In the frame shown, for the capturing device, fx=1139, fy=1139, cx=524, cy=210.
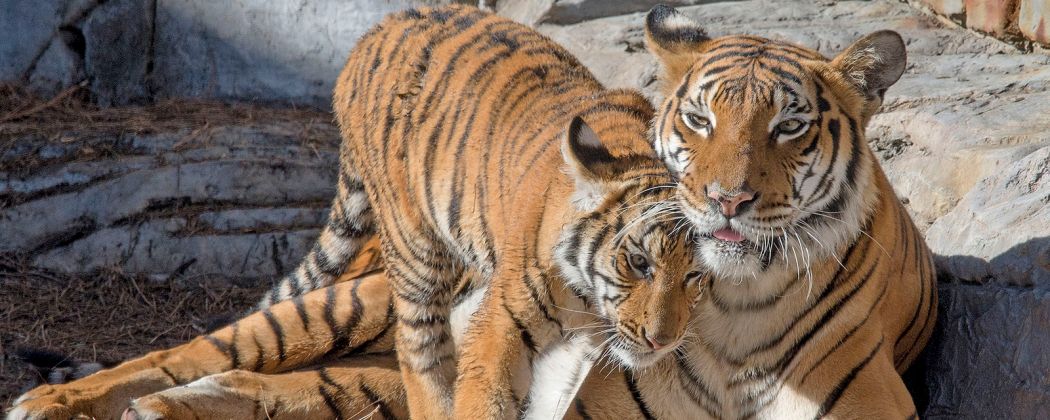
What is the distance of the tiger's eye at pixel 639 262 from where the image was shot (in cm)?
245

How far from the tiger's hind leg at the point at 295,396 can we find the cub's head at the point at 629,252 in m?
1.01

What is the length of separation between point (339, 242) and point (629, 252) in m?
1.54

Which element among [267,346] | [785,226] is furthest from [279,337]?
[785,226]

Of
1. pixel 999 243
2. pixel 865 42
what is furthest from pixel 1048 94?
pixel 865 42

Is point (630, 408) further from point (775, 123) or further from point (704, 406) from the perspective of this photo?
point (775, 123)

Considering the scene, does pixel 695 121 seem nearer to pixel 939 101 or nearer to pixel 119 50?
pixel 939 101

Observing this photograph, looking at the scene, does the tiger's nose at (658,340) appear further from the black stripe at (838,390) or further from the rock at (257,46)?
the rock at (257,46)

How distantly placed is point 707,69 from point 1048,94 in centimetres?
150

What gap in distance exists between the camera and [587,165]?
98.9 inches

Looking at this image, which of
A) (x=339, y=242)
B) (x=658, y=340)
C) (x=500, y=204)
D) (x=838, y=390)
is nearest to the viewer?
(x=658, y=340)

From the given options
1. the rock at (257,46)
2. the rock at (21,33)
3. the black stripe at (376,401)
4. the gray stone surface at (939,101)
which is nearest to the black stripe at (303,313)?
the black stripe at (376,401)

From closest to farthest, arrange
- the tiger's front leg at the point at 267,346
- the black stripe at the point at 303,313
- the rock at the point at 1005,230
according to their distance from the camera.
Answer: the rock at the point at 1005,230, the tiger's front leg at the point at 267,346, the black stripe at the point at 303,313

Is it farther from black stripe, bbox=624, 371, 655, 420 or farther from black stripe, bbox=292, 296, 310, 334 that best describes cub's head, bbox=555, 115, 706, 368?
black stripe, bbox=292, 296, 310, 334

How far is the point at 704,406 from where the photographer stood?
2643 millimetres
